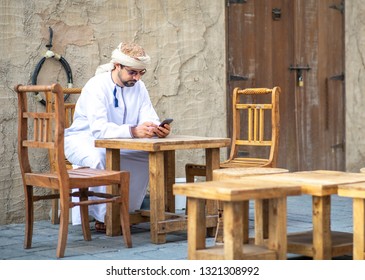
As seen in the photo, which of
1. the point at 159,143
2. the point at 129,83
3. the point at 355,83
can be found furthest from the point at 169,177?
the point at 355,83

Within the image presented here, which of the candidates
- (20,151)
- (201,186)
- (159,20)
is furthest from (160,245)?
(159,20)

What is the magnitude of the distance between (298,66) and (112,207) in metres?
3.57

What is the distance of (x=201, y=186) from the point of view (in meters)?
4.78

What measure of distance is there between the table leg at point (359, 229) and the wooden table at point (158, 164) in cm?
170

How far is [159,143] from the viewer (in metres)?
6.16

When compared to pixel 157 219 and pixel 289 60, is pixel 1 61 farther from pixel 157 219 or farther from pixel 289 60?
pixel 289 60

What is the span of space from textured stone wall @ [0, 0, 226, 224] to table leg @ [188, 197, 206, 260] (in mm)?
2833

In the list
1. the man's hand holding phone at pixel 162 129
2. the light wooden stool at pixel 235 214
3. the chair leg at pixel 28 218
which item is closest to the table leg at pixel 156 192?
the man's hand holding phone at pixel 162 129

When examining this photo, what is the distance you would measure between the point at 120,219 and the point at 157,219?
0.39 m

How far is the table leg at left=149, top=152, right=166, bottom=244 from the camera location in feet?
20.4

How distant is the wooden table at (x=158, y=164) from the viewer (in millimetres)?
6219

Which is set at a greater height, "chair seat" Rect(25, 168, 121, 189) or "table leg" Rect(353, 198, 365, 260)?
"chair seat" Rect(25, 168, 121, 189)

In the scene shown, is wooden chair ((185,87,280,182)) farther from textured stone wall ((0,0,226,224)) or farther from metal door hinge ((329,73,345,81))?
metal door hinge ((329,73,345,81))

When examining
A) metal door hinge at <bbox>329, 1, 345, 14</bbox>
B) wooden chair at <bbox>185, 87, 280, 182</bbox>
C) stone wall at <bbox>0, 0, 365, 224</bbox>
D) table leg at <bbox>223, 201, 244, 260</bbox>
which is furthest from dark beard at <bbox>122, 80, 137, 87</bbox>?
metal door hinge at <bbox>329, 1, 345, 14</bbox>
